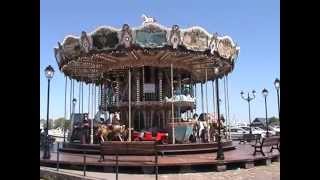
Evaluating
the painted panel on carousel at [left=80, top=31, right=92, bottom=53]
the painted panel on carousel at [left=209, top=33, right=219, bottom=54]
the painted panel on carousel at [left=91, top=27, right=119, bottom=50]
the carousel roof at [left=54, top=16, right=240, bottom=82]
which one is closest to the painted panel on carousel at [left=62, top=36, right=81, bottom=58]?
the carousel roof at [left=54, top=16, right=240, bottom=82]

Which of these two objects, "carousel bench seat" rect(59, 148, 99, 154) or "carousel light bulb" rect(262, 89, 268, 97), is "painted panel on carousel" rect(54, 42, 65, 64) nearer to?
"carousel bench seat" rect(59, 148, 99, 154)

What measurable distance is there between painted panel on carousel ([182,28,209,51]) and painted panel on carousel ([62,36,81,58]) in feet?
19.0

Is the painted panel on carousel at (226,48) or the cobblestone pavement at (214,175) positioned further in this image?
the painted panel on carousel at (226,48)

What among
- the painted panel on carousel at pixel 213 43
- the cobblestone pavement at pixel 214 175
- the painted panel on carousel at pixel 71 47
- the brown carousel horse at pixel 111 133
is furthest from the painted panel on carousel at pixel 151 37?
the cobblestone pavement at pixel 214 175

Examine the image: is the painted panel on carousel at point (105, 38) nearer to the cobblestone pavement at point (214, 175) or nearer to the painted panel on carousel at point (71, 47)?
the painted panel on carousel at point (71, 47)

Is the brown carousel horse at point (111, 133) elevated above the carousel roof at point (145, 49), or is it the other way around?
the carousel roof at point (145, 49)

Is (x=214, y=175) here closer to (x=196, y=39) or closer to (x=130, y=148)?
(x=130, y=148)

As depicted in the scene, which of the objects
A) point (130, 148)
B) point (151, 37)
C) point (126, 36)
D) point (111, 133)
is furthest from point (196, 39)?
point (130, 148)

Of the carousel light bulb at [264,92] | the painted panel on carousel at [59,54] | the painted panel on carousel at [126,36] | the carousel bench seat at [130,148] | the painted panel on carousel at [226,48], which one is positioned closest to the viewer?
the carousel bench seat at [130,148]

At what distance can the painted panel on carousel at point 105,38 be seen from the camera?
71.2 ft

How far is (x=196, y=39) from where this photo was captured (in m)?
22.5

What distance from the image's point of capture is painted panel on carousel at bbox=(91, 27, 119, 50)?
71.2ft
